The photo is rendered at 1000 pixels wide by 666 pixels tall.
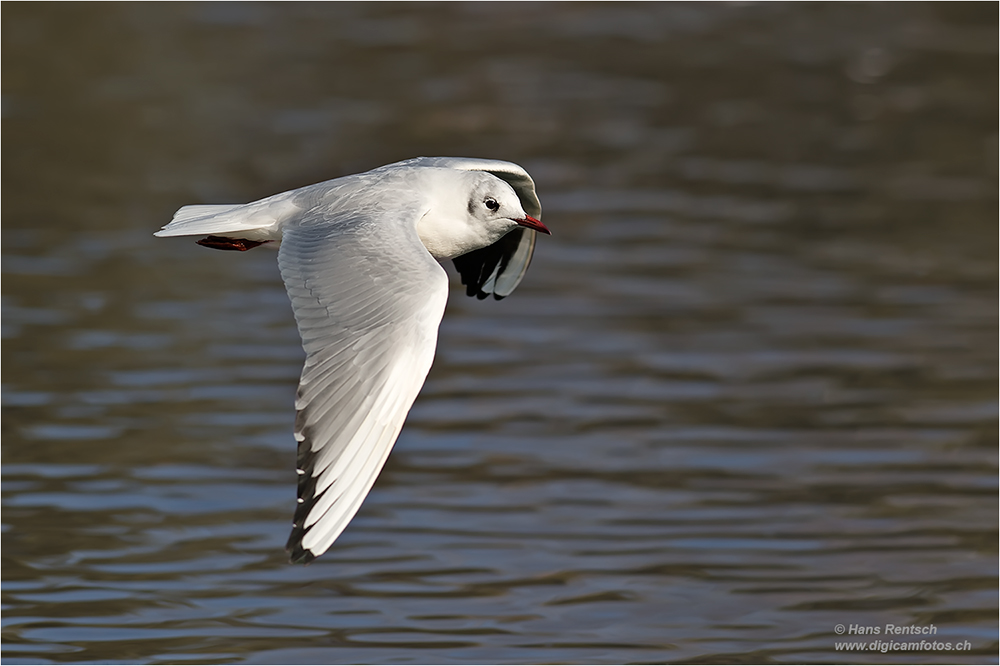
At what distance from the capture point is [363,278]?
5.38 meters

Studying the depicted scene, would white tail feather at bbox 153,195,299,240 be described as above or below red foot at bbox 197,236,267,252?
above

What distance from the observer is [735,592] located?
745cm

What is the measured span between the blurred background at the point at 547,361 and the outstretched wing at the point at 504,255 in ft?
4.47

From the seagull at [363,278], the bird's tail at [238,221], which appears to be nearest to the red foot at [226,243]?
the seagull at [363,278]

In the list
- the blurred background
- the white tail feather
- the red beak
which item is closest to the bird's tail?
the white tail feather

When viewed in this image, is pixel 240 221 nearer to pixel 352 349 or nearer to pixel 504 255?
pixel 352 349

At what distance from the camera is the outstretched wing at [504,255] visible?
269 inches

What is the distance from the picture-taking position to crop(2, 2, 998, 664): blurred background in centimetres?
736

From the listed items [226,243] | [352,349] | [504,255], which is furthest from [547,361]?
[352,349]

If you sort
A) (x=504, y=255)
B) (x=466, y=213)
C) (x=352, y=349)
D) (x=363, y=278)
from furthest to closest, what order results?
1. (x=504, y=255)
2. (x=466, y=213)
3. (x=363, y=278)
4. (x=352, y=349)

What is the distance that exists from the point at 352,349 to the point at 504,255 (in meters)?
2.03

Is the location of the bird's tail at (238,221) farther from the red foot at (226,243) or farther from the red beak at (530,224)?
the red beak at (530,224)

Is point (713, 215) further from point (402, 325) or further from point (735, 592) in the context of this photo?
point (402, 325)

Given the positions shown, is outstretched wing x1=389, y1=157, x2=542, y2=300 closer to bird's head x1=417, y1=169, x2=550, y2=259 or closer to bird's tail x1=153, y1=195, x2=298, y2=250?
bird's head x1=417, y1=169, x2=550, y2=259
